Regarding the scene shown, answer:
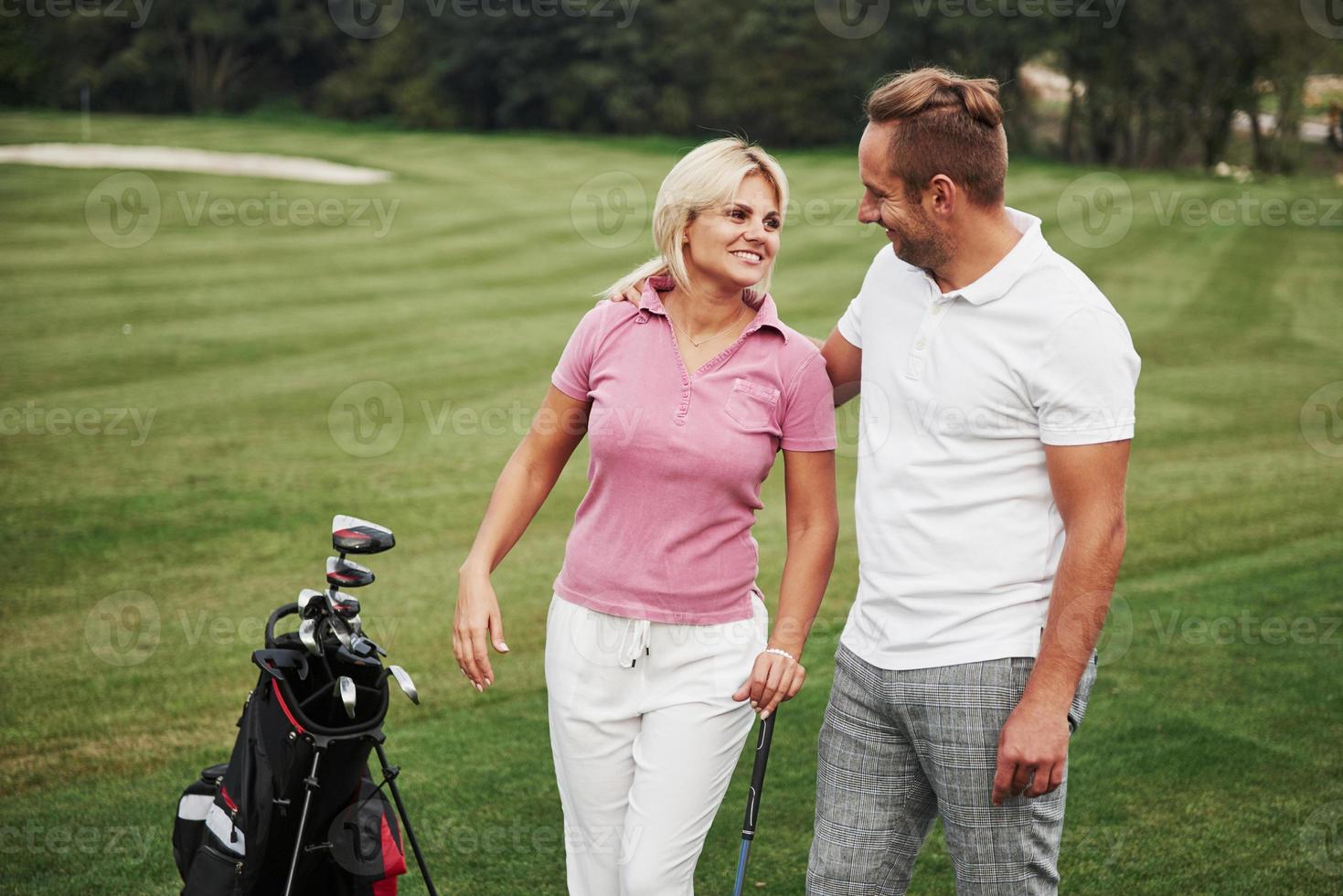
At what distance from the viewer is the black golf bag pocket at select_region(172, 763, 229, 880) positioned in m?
3.19

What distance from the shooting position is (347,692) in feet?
9.30

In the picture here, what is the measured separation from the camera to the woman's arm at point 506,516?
2.98m

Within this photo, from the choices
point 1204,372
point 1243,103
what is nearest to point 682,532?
point 1204,372

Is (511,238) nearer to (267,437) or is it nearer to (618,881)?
(267,437)

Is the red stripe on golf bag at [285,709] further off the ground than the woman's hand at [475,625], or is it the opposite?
the woman's hand at [475,625]

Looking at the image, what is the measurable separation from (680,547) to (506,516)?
466 mm
